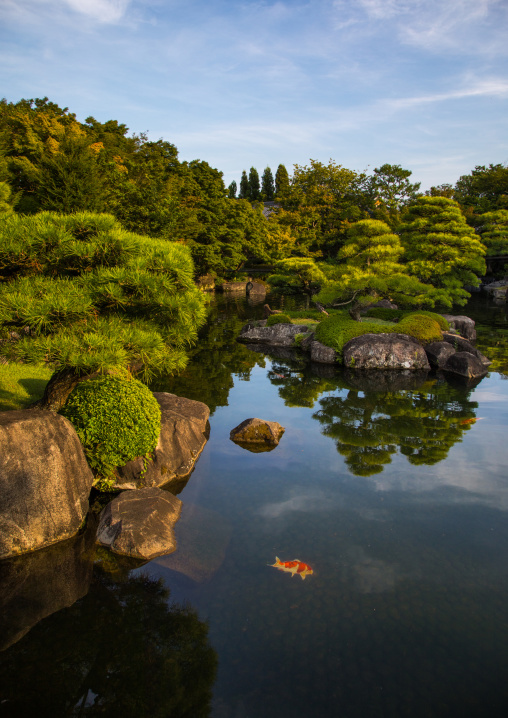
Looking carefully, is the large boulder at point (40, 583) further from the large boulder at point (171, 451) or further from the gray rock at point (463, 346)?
the gray rock at point (463, 346)

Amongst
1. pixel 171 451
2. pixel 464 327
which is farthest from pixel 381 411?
pixel 464 327

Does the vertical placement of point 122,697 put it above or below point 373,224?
below

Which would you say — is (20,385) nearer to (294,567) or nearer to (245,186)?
(294,567)

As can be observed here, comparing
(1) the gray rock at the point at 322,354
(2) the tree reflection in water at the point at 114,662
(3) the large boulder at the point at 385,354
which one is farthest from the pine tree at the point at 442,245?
(2) the tree reflection in water at the point at 114,662

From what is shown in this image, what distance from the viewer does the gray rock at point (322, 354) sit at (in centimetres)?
1630

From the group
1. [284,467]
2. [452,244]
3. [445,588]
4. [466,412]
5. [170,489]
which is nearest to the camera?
[445,588]

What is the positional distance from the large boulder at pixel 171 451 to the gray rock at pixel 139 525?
0.83m

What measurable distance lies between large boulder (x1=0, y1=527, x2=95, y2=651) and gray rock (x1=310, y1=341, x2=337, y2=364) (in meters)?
11.7

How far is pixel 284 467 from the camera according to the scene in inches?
316

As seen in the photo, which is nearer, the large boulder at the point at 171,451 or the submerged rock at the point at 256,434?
the large boulder at the point at 171,451

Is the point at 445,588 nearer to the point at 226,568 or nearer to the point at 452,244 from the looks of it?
the point at 226,568

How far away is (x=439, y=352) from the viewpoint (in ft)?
50.7

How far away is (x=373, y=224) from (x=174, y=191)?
18.8 meters

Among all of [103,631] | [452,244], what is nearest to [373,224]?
[452,244]
